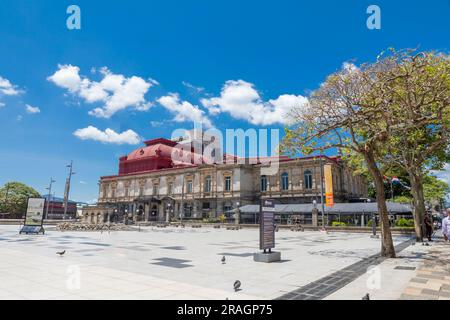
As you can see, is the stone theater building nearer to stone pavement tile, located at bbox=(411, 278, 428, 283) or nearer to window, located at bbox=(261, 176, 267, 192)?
window, located at bbox=(261, 176, 267, 192)

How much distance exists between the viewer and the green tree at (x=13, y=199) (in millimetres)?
Answer: 68562

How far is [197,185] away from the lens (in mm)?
62750

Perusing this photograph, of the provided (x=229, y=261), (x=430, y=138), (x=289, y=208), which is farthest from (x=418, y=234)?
(x=289, y=208)

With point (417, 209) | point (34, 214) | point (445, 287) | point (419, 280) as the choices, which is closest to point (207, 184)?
point (34, 214)

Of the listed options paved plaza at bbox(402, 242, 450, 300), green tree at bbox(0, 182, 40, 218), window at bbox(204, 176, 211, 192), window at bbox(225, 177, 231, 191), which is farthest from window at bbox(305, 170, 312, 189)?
green tree at bbox(0, 182, 40, 218)

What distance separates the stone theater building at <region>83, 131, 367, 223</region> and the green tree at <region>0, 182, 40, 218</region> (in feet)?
56.7

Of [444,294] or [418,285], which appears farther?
[418,285]

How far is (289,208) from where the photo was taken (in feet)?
151

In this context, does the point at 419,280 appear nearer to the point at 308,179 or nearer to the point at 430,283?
the point at 430,283

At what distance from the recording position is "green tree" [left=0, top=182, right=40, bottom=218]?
68.6 meters

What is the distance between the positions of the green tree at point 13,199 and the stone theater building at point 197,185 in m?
17.3

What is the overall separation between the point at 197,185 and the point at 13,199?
43.5 meters
